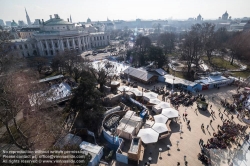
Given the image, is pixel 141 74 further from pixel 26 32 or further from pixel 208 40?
pixel 26 32

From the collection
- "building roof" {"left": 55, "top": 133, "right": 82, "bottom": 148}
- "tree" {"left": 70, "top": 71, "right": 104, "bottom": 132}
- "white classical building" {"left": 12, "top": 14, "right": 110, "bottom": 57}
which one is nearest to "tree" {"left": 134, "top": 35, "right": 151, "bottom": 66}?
"tree" {"left": 70, "top": 71, "right": 104, "bottom": 132}

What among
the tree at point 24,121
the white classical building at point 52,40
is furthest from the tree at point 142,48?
the tree at point 24,121

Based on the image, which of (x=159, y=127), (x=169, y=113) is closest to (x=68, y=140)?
(x=159, y=127)

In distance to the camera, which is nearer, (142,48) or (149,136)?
(149,136)

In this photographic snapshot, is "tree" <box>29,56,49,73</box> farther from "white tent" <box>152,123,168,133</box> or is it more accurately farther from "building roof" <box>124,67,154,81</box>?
"white tent" <box>152,123,168,133</box>

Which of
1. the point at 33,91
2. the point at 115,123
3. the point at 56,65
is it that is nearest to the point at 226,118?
the point at 115,123

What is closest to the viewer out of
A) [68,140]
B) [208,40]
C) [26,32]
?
[68,140]

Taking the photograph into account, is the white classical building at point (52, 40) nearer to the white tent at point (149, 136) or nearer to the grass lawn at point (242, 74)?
the white tent at point (149, 136)

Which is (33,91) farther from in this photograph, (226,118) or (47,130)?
(226,118)
